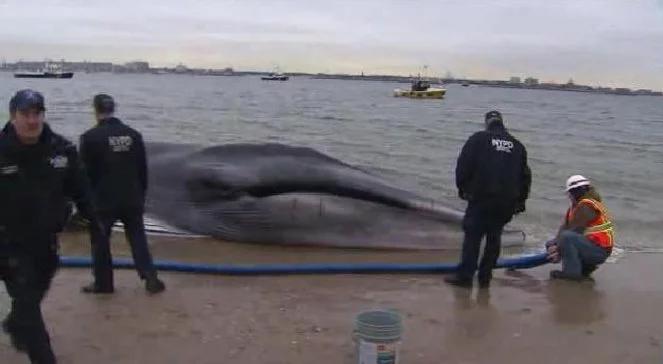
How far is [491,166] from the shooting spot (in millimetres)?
8242

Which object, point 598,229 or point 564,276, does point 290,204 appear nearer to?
point 564,276

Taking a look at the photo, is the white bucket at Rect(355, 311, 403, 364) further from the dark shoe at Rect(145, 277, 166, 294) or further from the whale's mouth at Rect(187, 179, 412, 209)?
the whale's mouth at Rect(187, 179, 412, 209)

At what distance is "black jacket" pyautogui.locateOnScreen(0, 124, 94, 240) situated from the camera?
5.16 meters

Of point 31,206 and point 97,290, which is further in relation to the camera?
point 97,290

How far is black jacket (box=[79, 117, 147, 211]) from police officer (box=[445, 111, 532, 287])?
10.4 feet

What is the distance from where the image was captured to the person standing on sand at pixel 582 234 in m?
9.04

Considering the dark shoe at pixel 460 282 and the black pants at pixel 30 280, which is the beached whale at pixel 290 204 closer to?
the dark shoe at pixel 460 282

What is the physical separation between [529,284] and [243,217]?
3.70 m

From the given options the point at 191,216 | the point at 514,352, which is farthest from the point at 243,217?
the point at 514,352

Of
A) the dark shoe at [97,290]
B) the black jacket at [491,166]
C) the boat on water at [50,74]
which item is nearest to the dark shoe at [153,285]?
the dark shoe at [97,290]

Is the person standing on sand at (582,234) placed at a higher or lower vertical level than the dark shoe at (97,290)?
higher

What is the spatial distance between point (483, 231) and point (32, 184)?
189 inches

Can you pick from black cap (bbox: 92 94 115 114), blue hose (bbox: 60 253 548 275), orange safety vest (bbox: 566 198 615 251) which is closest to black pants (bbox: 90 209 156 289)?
blue hose (bbox: 60 253 548 275)

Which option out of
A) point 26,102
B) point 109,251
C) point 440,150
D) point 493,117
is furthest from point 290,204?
point 440,150
